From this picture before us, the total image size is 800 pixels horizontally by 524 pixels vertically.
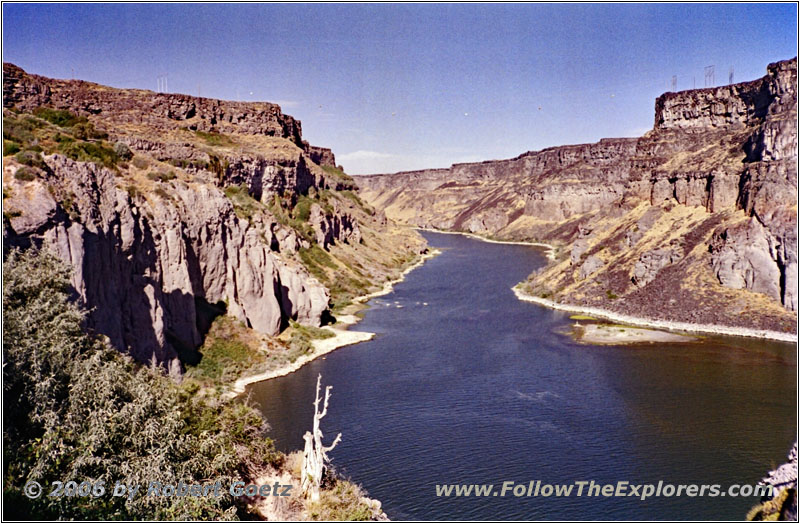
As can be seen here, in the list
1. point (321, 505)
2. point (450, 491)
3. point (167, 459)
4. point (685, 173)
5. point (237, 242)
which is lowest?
point (450, 491)

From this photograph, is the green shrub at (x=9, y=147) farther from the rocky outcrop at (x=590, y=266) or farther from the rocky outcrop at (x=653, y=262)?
the rocky outcrop at (x=590, y=266)

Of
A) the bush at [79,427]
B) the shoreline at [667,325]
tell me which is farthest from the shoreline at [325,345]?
the shoreline at [667,325]

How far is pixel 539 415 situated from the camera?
4156 centimetres

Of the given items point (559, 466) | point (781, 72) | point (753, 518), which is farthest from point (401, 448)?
point (781, 72)

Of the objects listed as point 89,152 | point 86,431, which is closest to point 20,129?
point 89,152

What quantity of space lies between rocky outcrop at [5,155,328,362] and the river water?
24.9 ft

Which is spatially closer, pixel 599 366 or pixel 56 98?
pixel 599 366

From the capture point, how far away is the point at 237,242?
58250 millimetres

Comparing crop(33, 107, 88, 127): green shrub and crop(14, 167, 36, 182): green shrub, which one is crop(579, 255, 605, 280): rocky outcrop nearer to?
crop(33, 107, 88, 127): green shrub

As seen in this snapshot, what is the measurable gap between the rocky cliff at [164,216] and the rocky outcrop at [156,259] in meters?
0.09

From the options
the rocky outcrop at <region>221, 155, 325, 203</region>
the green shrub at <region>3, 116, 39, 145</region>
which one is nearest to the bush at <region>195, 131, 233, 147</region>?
the rocky outcrop at <region>221, 155, 325, 203</region>

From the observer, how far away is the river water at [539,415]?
31.6 metres

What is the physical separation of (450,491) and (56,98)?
85231 millimetres

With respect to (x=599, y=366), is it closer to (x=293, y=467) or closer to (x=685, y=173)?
(x=293, y=467)
